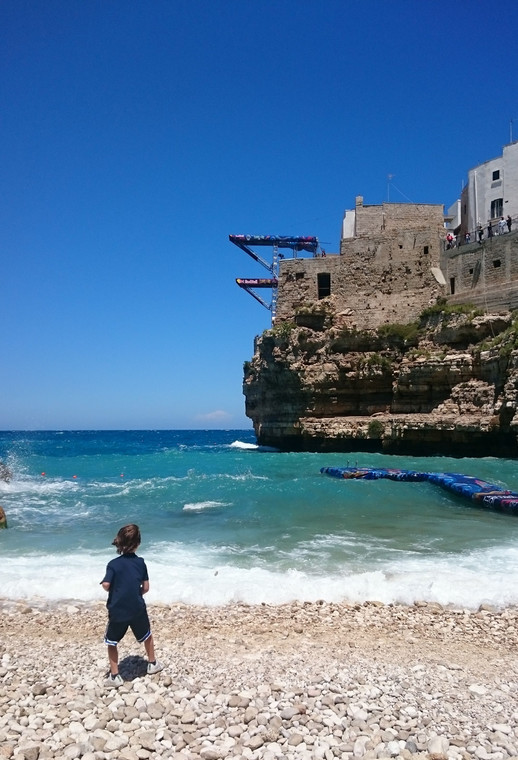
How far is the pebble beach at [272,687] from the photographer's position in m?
3.93

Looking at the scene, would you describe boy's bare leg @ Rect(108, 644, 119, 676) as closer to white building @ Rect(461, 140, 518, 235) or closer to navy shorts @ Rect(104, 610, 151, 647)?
navy shorts @ Rect(104, 610, 151, 647)

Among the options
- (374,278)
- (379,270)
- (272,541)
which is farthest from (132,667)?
(379,270)

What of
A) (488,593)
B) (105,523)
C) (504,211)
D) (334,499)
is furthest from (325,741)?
(504,211)

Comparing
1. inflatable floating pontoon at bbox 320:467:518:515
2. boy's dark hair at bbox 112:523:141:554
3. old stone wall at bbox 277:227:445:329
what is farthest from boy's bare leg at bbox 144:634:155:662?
old stone wall at bbox 277:227:445:329

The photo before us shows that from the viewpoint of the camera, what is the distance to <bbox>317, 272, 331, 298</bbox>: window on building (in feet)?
136

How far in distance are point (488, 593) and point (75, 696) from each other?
5.68 m

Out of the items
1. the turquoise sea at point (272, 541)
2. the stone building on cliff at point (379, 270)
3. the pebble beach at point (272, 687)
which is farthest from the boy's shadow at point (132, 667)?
the stone building on cliff at point (379, 270)

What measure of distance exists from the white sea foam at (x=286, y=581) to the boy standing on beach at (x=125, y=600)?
258 centimetres

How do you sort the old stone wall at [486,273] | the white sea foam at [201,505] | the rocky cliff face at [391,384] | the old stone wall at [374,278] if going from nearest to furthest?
1. the white sea foam at [201,505]
2. the rocky cliff face at [391,384]
3. the old stone wall at [486,273]
4. the old stone wall at [374,278]

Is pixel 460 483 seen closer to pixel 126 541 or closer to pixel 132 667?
pixel 132 667

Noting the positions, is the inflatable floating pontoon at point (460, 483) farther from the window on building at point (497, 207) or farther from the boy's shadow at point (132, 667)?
the window on building at point (497, 207)

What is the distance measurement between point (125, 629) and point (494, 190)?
1640 inches

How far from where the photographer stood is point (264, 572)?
8906mm

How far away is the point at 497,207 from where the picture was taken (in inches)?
1515
